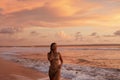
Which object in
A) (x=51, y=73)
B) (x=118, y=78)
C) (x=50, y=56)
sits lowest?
(x=118, y=78)

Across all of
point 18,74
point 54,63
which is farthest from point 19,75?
point 54,63

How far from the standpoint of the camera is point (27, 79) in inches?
495

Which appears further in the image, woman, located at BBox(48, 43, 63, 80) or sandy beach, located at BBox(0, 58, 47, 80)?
sandy beach, located at BBox(0, 58, 47, 80)

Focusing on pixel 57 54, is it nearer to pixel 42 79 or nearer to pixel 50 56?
pixel 50 56

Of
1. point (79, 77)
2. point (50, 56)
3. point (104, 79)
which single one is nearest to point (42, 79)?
point (79, 77)

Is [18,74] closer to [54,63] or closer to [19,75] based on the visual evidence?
[19,75]

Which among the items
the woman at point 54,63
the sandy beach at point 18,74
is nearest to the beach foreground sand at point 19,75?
the sandy beach at point 18,74

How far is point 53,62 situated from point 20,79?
4.46 meters

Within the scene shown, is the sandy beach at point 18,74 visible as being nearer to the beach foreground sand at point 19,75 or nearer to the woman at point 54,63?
the beach foreground sand at point 19,75

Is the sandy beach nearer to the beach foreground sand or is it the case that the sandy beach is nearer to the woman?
the beach foreground sand

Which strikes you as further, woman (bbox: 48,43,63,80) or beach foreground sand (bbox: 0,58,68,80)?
beach foreground sand (bbox: 0,58,68,80)

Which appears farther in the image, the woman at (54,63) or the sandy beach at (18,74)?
the sandy beach at (18,74)

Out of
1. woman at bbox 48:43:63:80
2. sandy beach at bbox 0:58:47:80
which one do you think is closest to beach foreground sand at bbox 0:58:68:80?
sandy beach at bbox 0:58:47:80

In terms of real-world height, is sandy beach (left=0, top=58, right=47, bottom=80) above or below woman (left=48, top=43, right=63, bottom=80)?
below
